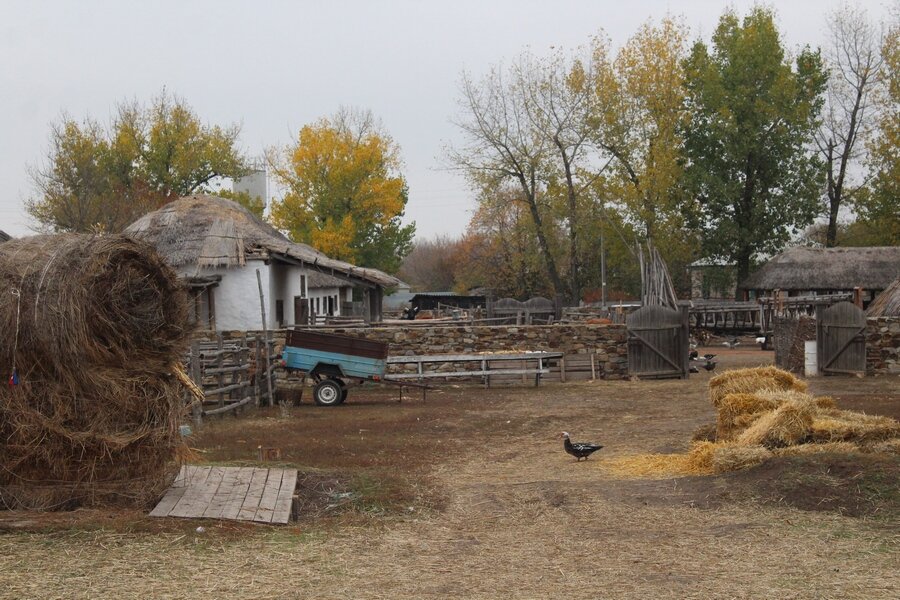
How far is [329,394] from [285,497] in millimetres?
12028

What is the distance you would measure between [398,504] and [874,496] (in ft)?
14.8

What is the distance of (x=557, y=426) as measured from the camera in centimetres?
1745

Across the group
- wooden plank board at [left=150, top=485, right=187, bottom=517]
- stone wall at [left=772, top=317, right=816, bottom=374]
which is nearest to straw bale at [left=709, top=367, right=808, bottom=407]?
wooden plank board at [left=150, top=485, right=187, bottom=517]

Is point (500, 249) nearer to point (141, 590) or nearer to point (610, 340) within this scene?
point (610, 340)

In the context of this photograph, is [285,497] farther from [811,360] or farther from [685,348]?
[811,360]

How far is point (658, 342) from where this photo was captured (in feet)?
85.7

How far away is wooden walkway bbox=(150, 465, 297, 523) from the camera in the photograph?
8.88 metres

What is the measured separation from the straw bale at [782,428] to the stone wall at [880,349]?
14.6 m

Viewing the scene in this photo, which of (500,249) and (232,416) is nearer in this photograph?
(232,416)

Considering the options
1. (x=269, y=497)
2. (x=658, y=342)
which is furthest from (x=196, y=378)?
(x=658, y=342)

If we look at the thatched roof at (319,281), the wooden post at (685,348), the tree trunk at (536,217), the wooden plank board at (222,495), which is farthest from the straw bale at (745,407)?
the tree trunk at (536,217)

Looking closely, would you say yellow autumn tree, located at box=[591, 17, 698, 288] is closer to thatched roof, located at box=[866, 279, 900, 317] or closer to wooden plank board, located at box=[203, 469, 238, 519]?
thatched roof, located at box=[866, 279, 900, 317]

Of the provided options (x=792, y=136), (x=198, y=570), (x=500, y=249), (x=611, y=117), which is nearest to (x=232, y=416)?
(x=198, y=570)

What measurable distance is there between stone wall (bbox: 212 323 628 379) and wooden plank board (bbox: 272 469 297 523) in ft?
52.6
